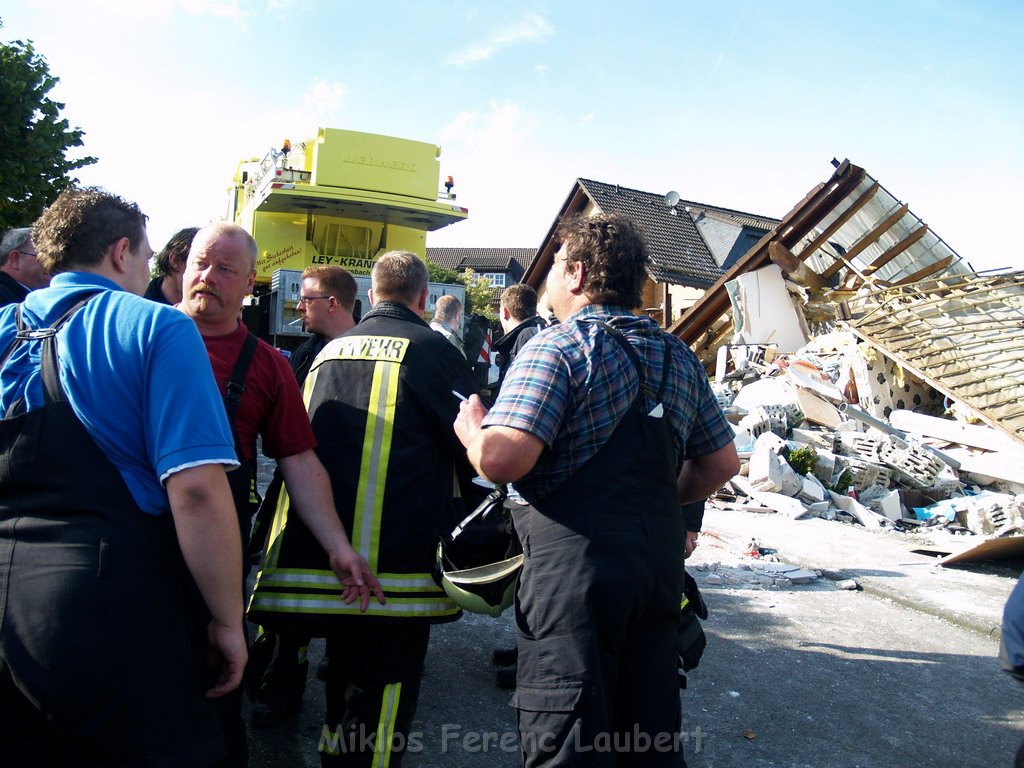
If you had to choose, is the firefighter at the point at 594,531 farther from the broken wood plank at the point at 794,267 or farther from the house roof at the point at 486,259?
the house roof at the point at 486,259

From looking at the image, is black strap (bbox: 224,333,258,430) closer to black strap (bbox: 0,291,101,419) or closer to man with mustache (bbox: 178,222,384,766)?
man with mustache (bbox: 178,222,384,766)

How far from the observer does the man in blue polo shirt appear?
5.17 feet

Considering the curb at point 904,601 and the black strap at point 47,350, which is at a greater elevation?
the black strap at point 47,350

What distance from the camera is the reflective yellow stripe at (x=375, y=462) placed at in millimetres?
2594

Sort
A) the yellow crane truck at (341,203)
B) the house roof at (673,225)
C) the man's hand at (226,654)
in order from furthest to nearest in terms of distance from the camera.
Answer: the house roof at (673,225)
the yellow crane truck at (341,203)
the man's hand at (226,654)

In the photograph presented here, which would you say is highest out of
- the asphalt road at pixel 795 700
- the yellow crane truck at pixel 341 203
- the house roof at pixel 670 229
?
the house roof at pixel 670 229

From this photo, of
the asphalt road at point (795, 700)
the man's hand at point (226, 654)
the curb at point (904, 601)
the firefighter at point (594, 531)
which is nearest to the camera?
the man's hand at point (226, 654)

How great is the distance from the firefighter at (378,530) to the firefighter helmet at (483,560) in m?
0.16

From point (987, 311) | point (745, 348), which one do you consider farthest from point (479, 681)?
point (987, 311)

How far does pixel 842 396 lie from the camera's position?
11.0 m

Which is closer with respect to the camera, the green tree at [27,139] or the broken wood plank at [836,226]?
the green tree at [27,139]

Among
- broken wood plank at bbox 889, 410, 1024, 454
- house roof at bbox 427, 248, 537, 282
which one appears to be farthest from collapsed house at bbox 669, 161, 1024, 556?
house roof at bbox 427, 248, 537, 282

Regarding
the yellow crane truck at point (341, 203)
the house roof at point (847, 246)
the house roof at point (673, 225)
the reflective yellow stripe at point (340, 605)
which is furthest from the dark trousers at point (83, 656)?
the house roof at point (673, 225)

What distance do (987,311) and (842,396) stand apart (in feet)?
10.2
